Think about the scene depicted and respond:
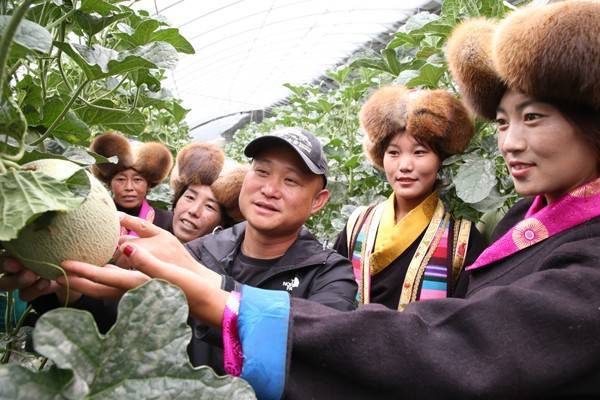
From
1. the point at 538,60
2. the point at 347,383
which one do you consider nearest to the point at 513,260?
the point at 538,60

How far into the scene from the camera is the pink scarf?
102cm

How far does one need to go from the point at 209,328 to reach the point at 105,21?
0.53 metres

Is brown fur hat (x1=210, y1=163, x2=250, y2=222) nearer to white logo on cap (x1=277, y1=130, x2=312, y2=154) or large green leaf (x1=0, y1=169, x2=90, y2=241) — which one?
white logo on cap (x1=277, y1=130, x2=312, y2=154)

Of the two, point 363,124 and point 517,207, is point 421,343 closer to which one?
point 517,207

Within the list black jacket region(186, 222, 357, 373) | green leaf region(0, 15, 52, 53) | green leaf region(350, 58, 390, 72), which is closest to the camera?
green leaf region(0, 15, 52, 53)

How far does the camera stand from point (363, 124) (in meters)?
1.98

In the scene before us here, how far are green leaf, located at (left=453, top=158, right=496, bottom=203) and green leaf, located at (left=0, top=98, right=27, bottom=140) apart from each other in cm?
124

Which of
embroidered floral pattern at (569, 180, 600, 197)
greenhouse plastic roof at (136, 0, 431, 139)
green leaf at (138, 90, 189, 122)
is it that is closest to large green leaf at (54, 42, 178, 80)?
green leaf at (138, 90, 189, 122)

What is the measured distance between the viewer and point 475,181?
161 centimetres

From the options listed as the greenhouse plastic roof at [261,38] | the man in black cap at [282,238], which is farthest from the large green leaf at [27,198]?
the greenhouse plastic roof at [261,38]

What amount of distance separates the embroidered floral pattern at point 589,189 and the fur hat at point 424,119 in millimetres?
720

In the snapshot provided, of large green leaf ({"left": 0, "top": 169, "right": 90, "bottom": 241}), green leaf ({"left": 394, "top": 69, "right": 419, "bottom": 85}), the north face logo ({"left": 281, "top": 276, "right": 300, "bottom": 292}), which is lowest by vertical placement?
the north face logo ({"left": 281, "top": 276, "right": 300, "bottom": 292})

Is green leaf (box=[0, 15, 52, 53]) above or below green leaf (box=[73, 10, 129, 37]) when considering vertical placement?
below

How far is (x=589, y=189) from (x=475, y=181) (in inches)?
22.9
